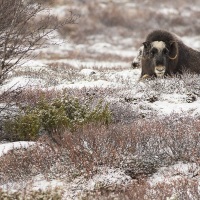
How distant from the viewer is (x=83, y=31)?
29703mm

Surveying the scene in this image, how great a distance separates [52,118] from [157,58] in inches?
162

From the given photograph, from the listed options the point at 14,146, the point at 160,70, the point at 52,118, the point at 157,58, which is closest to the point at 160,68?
the point at 160,70

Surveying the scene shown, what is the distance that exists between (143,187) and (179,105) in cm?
358

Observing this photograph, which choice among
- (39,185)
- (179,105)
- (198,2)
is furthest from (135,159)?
(198,2)

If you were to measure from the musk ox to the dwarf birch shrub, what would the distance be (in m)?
3.39

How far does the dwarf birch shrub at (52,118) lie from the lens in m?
7.38

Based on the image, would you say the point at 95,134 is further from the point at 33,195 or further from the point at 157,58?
the point at 157,58

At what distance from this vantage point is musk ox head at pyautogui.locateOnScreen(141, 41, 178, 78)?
1100 centimetres

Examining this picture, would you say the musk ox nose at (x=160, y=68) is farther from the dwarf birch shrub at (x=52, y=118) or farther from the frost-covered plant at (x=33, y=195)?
the frost-covered plant at (x=33, y=195)

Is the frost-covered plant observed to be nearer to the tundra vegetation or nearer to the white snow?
the tundra vegetation

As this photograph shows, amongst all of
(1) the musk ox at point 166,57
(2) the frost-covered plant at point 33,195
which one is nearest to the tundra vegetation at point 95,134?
(2) the frost-covered plant at point 33,195

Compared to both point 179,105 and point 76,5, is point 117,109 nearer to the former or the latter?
point 179,105

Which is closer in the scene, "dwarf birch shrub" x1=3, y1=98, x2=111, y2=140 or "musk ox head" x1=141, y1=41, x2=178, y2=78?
"dwarf birch shrub" x1=3, y1=98, x2=111, y2=140

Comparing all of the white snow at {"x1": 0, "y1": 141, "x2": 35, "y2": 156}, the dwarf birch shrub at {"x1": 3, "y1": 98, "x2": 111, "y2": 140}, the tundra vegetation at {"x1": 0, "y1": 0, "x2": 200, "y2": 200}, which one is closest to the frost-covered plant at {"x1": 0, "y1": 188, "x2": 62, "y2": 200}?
the tundra vegetation at {"x1": 0, "y1": 0, "x2": 200, "y2": 200}
